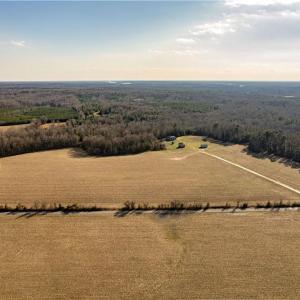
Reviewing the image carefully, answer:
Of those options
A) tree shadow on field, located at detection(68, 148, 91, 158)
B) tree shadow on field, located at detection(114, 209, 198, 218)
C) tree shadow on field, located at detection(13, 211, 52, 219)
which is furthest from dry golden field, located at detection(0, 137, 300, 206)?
tree shadow on field, located at detection(13, 211, 52, 219)

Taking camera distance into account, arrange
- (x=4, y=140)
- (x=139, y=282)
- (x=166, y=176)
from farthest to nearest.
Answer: (x=4, y=140)
(x=166, y=176)
(x=139, y=282)

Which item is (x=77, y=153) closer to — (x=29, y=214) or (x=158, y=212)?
(x=29, y=214)

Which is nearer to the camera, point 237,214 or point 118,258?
point 118,258

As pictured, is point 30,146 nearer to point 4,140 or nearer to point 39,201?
point 4,140

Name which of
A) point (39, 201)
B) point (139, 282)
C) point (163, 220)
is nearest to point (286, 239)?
point (163, 220)

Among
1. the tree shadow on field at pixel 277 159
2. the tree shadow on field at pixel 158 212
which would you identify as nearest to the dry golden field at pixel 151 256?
the tree shadow on field at pixel 158 212

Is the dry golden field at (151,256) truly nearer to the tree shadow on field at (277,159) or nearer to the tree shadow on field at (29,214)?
the tree shadow on field at (29,214)

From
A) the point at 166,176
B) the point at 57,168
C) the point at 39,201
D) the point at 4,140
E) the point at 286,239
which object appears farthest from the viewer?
the point at 4,140
